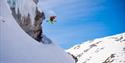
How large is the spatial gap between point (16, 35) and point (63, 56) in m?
4.11

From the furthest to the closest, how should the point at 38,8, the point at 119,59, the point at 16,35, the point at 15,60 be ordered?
the point at 119,59 < the point at 38,8 < the point at 16,35 < the point at 15,60

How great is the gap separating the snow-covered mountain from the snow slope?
86614 mm

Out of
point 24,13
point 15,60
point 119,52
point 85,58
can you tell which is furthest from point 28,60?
point 85,58

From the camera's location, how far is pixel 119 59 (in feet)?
345

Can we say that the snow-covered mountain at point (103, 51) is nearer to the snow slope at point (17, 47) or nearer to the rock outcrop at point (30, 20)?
the rock outcrop at point (30, 20)

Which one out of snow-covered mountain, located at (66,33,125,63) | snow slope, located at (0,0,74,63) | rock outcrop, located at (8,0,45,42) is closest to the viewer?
snow slope, located at (0,0,74,63)

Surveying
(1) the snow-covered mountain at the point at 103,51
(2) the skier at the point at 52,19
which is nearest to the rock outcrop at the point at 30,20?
(2) the skier at the point at 52,19

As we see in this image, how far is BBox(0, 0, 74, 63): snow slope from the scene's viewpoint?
1485 cm

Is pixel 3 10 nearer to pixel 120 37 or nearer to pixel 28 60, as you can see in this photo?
pixel 28 60

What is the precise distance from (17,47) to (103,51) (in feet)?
355

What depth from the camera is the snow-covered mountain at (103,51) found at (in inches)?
4280

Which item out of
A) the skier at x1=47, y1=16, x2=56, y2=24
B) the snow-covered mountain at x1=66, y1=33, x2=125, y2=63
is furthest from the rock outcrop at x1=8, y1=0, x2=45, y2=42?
the snow-covered mountain at x1=66, y1=33, x2=125, y2=63

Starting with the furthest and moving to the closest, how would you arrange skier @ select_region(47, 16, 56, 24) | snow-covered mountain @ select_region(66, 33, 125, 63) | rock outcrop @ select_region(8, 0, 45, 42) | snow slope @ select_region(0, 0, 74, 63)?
snow-covered mountain @ select_region(66, 33, 125, 63) < skier @ select_region(47, 16, 56, 24) < rock outcrop @ select_region(8, 0, 45, 42) < snow slope @ select_region(0, 0, 74, 63)

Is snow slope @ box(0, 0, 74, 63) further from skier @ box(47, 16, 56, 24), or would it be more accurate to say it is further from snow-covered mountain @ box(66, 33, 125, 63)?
snow-covered mountain @ box(66, 33, 125, 63)
